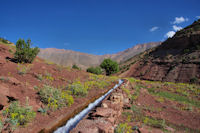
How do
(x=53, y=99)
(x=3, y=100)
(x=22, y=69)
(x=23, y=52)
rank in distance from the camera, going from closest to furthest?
(x=3, y=100) < (x=53, y=99) < (x=22, y=69) < (x=23, y=52)

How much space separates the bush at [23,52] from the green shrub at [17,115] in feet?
27.1

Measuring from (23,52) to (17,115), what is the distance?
8856mm

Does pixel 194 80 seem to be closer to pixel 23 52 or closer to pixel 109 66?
pixel 109 66

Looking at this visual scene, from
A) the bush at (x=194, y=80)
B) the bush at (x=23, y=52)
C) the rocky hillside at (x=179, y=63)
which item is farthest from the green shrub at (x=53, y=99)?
the rocky hillside at (x=179, y=63)

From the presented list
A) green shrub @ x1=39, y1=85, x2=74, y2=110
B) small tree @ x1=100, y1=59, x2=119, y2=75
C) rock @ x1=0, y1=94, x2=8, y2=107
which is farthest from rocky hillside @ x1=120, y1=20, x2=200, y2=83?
rock @ x1=0, y1=94, x2=8, y2=107

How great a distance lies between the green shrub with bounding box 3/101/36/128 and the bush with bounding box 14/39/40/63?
8251mm

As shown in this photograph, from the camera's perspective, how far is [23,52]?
455 inches

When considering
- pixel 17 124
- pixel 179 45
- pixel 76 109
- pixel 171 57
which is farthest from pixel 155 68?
Answer: pixel 17 124

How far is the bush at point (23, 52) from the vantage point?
11523 millimetres

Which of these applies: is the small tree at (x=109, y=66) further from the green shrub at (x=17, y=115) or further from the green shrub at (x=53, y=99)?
the green shrub at (x=17, y=115)

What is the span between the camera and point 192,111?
8.13 meters

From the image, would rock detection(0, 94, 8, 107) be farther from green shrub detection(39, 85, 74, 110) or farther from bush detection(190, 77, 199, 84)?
bush detection(190, 77, 199, 84)

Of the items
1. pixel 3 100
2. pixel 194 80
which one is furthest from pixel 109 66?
pixel 3 100

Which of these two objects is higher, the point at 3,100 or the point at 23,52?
the point at 23,52
